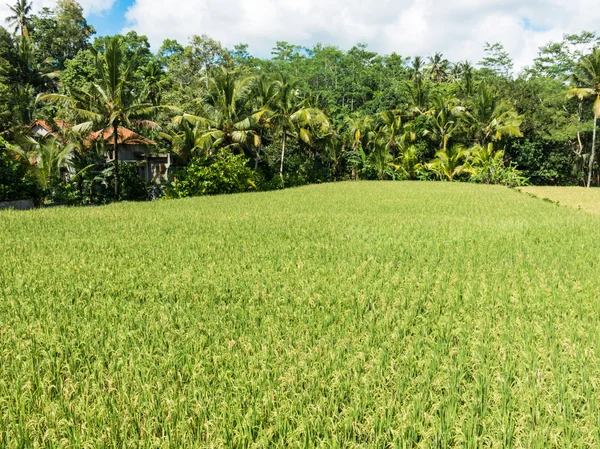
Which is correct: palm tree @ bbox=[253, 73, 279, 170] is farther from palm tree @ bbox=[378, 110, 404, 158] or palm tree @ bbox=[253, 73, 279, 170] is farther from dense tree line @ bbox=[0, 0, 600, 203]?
palm tree @ bbox=[378, 110, 404, 158]

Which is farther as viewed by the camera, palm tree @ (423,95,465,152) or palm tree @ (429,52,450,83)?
palm tree @ (429,52,450,83)

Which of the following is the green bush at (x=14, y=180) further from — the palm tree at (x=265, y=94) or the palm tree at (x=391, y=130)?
the palm tree at (x=391, y=130)

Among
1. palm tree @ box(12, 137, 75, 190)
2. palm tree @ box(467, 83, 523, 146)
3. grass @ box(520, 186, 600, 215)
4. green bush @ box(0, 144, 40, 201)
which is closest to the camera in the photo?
green bush @ box(0, 144, 40, 201)

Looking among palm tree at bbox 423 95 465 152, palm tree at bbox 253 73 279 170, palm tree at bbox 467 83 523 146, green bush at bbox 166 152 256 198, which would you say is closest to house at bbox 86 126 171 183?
green bush at bbox 166 152 256 198

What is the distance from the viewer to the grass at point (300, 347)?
1776 mm

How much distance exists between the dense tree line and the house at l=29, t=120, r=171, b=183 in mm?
771

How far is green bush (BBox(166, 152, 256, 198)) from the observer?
1678 centimetres

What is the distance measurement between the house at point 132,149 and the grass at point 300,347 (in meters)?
12.4

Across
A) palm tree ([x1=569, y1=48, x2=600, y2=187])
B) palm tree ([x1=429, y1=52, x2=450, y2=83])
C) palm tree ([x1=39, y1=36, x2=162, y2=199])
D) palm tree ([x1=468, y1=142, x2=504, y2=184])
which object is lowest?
palm tree ([x1=468, y1=142, x2=504, y2=184])

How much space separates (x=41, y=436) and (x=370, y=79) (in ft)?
128

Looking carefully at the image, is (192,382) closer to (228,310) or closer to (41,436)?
(41,436)

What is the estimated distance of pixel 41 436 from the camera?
178cm

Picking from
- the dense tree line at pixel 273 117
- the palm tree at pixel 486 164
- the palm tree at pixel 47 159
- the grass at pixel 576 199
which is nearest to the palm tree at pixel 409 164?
the dense tree line at pixel 273 117

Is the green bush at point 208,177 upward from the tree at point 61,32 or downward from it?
downward
